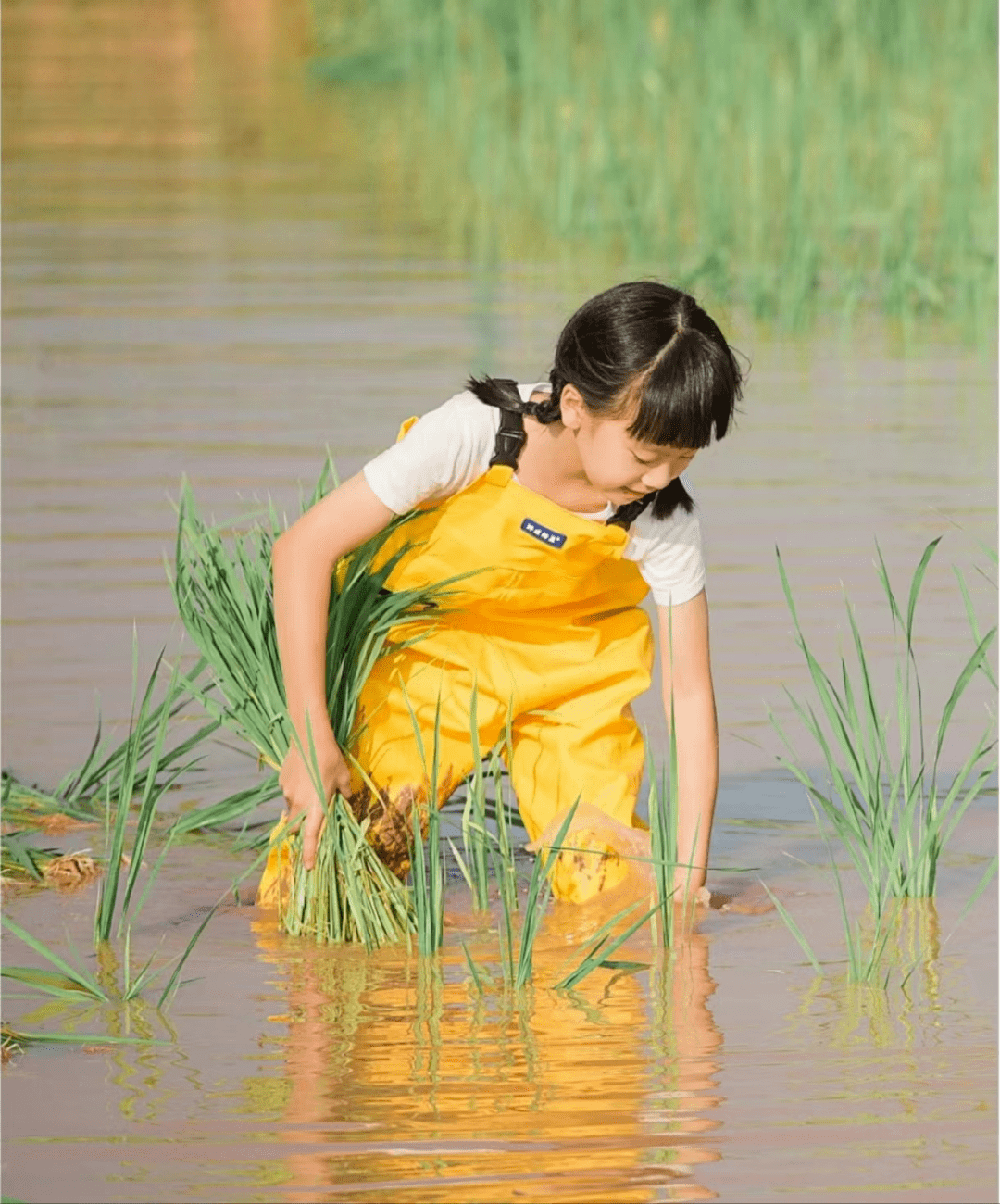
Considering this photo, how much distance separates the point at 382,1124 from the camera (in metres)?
2.66

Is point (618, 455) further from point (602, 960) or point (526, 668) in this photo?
point (602, 960)

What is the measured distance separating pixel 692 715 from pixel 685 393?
562mm

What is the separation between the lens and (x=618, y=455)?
3.16 m

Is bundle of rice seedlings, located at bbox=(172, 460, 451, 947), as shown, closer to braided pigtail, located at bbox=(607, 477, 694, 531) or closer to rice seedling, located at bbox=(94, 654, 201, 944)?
rice seedling, located at bbox=(94, 654, 201, 944)

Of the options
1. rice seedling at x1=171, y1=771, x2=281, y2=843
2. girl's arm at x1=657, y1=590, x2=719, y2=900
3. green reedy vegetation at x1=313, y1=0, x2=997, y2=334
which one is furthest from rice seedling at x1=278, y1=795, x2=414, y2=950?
green reedy vegetation at x1=313, y1=0, x2=997, y2=334

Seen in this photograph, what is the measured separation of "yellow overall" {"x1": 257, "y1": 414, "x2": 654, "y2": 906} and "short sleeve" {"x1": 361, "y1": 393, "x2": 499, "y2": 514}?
4 cm

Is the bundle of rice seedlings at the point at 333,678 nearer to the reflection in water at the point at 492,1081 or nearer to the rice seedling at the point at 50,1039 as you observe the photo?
the reflection in water at the point at 492,1081

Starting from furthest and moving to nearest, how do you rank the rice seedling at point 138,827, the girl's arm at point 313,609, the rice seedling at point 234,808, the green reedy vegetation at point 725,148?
the green reedy vegetation at point 725,148, the rice seedling at point 234,808, the girl's arm at point 313,609, the rice seedling at point 138,827

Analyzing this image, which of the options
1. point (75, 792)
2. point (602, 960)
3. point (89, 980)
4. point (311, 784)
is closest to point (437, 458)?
point (311, 784)

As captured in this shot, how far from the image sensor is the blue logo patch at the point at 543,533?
335cm

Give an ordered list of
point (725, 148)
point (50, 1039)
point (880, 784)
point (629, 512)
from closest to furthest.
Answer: point (50, 1039)
point (880, 784)
point (629, 512)
point (725, 148)

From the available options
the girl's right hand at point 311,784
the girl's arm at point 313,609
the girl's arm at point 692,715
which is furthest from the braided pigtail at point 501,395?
the girl's right hand at point 311,784

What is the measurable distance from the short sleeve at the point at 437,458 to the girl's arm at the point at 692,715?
35 centimetres

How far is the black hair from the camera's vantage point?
121 inches
